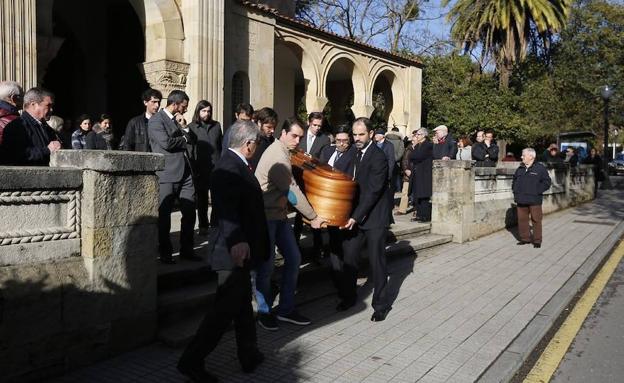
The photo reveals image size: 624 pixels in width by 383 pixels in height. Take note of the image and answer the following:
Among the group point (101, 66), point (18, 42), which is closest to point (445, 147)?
point (18, 42)

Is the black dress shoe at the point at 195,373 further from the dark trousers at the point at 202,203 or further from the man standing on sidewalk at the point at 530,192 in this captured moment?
the man standing on sidewalk at the point at 530,192

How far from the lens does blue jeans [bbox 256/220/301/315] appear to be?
501 cm

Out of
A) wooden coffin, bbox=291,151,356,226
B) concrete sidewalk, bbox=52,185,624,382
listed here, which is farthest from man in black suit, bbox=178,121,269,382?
wooden coffin, bbox=291,151,356,226

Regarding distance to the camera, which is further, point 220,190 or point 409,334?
point 409,334

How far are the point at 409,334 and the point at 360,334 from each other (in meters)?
0.47

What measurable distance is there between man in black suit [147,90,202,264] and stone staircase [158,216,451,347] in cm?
34

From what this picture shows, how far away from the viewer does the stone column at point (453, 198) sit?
9750 millimetres

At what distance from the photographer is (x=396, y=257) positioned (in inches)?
325

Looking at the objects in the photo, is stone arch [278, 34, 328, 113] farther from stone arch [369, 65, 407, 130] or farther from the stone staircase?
the stone staircase

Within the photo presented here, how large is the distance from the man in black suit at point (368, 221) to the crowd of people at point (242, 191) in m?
0.01

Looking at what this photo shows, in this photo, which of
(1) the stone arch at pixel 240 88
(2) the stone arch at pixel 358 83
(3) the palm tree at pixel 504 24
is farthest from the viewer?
(3) the palm tree at pixel 504 24

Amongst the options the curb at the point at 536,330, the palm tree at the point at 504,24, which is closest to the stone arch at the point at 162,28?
the curb at the point at 536,330

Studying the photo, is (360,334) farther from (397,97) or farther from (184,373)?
(397,97)

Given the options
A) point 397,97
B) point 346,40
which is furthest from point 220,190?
point 397,97
